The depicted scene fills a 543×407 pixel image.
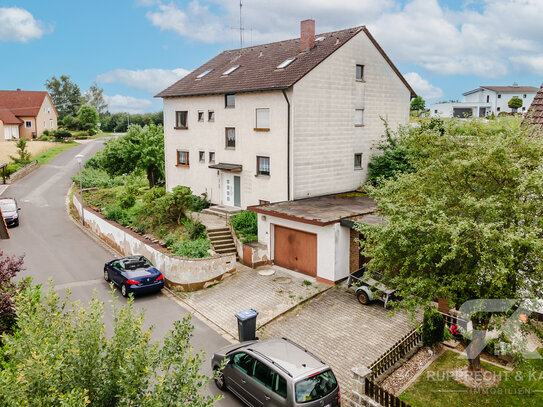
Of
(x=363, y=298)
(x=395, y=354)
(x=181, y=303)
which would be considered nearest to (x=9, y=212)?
(x=181, y=303)

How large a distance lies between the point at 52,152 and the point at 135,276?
165ft

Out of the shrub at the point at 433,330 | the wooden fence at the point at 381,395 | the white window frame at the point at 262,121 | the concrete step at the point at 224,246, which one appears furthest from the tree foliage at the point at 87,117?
the wooden fence at the point at 381,395

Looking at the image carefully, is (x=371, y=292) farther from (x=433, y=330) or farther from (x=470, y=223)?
(x=470, y=223)

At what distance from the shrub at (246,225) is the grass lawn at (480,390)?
11972mm

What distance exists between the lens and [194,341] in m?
14.1

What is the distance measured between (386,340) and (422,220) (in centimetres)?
546

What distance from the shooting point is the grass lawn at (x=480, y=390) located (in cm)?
1026

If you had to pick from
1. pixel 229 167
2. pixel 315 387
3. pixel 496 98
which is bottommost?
pixel 315 387

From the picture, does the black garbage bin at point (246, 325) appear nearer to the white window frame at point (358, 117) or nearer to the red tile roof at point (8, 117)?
the white window frame at point (358, 117)

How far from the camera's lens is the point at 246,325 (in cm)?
1372

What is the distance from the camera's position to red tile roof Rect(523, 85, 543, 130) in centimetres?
1128

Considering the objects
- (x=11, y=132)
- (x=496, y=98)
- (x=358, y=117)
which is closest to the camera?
(x=358, y=117)

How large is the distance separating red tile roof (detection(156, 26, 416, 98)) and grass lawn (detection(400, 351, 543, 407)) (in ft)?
49.8

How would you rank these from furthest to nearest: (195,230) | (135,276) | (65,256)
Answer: (65,256)
(195,230)
(135,276)
